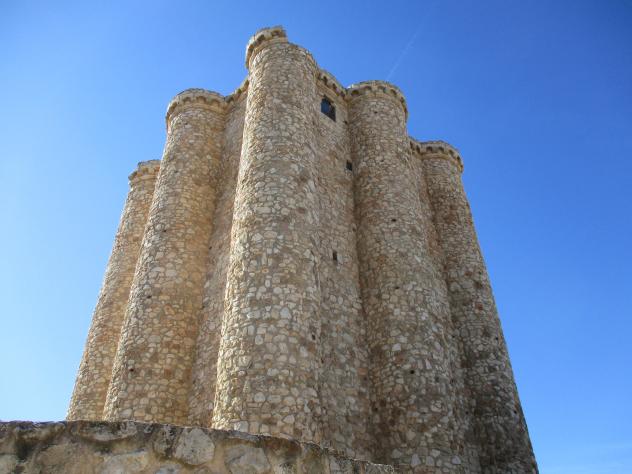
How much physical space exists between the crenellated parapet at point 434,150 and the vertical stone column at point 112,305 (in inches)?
403

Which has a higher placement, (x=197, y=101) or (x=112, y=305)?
(x=197, y=101)

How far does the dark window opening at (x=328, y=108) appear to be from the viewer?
1585cm

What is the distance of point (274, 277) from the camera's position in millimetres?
9664

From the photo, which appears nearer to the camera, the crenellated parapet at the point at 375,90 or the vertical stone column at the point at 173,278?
the vertical stone column at the point at 173,278

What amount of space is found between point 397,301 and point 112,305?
31.3ft

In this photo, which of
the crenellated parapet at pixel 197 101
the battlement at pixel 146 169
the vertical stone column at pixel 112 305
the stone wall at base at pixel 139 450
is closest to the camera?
the stone wall at base at pixel 139 450

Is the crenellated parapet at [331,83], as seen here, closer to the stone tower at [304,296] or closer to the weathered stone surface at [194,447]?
the stone tower at [304,296]

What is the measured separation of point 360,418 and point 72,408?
8.73m

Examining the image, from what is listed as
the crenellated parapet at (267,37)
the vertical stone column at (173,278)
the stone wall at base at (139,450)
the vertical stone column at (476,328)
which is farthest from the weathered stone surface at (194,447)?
the crenellated parapet at (267,37)

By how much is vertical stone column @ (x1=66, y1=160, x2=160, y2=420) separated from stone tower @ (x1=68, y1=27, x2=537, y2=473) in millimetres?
57

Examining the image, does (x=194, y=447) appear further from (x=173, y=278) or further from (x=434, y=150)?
(x=434, y=150)

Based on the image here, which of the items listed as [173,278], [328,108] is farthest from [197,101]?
[173,278]

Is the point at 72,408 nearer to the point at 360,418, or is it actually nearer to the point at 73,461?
the point at 360,418

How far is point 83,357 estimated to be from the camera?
49.1ft
